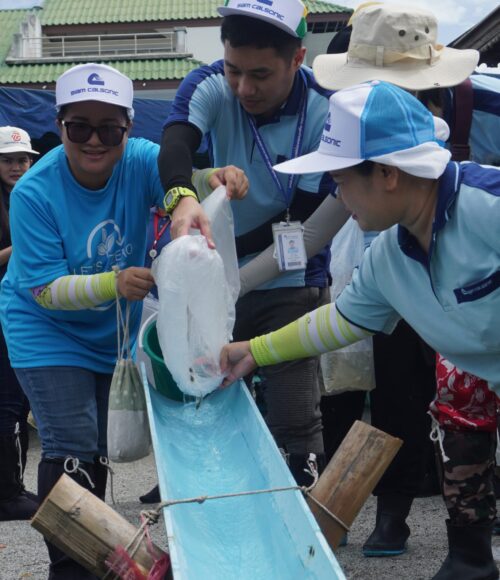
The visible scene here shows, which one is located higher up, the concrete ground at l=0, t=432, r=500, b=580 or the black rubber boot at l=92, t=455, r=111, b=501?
the black rubber boot at l=92, t=455, r=111, b=501

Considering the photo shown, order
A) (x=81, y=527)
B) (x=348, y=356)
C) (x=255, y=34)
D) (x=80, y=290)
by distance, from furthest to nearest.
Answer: (x=348, y=356) < (x=255, y=34) < (x=80, y=290) < (x=81, y=527)

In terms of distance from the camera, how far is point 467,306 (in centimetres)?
251

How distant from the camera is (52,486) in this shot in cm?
331

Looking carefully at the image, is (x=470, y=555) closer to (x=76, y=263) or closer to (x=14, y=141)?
(x=76, y=263)

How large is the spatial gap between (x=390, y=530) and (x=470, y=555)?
77 centimetres

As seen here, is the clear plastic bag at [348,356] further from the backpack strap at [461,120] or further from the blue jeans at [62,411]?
the blue jeans at [62,411]

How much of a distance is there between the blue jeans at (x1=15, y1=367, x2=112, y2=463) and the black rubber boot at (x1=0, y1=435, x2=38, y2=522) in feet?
5.39

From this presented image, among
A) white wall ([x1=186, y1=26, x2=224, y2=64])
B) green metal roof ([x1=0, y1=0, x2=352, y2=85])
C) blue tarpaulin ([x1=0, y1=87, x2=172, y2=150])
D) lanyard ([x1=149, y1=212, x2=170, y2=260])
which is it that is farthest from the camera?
white wall ([x1=186, y1=26, x2=224, y2=64])

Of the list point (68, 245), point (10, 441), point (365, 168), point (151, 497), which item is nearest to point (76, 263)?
point (68, 245)

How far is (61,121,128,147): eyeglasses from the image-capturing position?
3.39m

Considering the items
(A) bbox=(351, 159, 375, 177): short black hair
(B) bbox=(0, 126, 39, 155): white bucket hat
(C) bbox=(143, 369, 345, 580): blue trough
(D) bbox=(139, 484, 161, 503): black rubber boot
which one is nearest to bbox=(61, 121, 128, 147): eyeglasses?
(C) bbox=(143, 369, 345, 580): blue trough

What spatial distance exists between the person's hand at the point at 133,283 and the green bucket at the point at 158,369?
0.59m

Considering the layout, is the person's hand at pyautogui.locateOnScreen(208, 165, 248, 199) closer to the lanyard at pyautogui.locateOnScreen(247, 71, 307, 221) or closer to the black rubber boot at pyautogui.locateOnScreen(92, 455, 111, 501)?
the lanyard at pyautogui.locateOnScreen(247, 71, 307, 221)

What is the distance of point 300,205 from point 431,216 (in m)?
1.22
